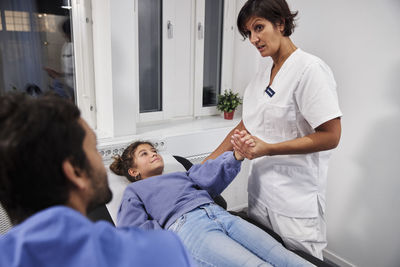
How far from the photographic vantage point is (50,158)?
1.89 feet

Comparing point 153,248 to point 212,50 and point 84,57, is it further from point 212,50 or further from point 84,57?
point 212,50

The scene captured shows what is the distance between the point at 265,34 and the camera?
133cm

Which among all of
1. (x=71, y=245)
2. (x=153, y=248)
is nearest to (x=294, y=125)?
(x=153, y=248)

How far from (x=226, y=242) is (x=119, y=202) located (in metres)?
0.64

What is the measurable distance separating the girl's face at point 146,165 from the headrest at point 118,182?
2.8 inches

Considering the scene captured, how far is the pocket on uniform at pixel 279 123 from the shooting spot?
133cm

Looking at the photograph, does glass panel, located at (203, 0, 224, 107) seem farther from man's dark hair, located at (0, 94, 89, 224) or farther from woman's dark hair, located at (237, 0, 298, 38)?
man's dark hair, located at (0, 94, 89, 224)

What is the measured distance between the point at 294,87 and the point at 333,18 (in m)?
0.99

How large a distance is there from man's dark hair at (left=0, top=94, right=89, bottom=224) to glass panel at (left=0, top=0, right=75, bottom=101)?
5.05 feet

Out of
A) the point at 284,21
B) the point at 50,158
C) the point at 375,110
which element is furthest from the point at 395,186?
the point at 50,158

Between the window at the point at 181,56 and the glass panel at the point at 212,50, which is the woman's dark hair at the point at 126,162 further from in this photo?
the glass panel at the point at 212,50

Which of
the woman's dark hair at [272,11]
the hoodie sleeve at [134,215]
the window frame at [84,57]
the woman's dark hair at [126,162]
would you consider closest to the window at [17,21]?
the window frame at [84,57]

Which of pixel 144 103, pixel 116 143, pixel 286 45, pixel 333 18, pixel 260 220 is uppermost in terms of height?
pixel 333 18

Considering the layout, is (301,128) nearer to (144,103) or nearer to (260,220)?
(260,220)
